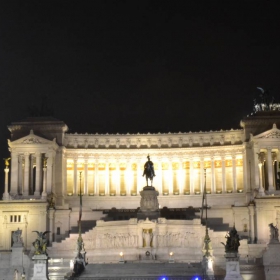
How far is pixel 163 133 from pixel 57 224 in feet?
89.4

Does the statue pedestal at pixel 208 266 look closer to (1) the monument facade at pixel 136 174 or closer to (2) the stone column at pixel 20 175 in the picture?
(1) the monument facade at pixel 136 174

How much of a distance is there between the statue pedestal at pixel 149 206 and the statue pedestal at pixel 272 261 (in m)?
16.0

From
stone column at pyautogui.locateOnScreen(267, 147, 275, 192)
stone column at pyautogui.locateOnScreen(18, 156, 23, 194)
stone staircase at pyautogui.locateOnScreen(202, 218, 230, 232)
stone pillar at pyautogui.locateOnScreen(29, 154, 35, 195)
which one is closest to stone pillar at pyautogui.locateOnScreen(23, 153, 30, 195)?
stone column at pyautogui.locateOnScreen(18, 156, 23, 194)

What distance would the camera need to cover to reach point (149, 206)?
96.9m

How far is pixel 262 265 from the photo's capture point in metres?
85.9

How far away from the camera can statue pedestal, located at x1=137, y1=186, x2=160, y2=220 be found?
96050mm

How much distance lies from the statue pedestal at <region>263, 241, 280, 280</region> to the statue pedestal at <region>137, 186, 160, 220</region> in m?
16.0

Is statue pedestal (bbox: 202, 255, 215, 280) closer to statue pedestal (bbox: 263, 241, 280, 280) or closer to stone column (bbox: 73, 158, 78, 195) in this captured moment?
statue pedestal (bbox: 263, 241, 280, 280)

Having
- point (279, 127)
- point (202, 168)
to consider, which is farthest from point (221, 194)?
point (279, 127)

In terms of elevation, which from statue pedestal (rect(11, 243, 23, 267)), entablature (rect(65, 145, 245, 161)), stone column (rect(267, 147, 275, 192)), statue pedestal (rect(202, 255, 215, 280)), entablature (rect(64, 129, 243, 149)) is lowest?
statue pedestal (rect(202, 255, 215, 280))

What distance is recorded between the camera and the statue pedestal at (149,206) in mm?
96050

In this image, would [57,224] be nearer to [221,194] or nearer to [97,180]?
[97,180]

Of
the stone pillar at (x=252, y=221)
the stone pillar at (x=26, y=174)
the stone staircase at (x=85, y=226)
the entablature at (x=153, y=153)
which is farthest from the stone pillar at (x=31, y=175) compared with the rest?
the stone pillar at (x=252, y=221)

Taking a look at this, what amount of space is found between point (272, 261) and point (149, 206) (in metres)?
18.4
